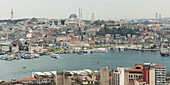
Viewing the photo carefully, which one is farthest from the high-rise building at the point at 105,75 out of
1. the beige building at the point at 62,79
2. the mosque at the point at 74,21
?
the mosque at the point at 74,21

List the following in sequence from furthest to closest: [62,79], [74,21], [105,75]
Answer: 1. [74,21]
2. [105,75]
3. [62,79]

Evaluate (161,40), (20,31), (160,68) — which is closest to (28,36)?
(20,31)

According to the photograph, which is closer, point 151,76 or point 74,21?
point 151,76

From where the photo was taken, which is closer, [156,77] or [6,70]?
[156,77]

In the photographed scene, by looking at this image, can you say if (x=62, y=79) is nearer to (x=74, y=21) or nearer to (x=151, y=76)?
(x=151, y=76)

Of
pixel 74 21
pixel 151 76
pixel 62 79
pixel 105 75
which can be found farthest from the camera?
pixel 74 21

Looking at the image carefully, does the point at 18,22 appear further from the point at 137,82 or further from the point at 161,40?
the point at 137,82

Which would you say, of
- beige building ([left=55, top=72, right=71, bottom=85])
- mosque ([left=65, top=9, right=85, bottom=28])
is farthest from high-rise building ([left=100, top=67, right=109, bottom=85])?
mosque ([left=65, top=9, right=85, bottom=28])

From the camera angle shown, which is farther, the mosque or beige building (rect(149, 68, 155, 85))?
the mosque

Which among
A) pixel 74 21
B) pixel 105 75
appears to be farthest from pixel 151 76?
pixel 74 21

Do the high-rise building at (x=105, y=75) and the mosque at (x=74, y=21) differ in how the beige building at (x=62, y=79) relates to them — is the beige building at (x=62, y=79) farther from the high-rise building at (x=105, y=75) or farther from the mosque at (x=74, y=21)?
the mosque at (x=74, y=21)

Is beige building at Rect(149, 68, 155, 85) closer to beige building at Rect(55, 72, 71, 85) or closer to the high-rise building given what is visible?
the high-rise building
